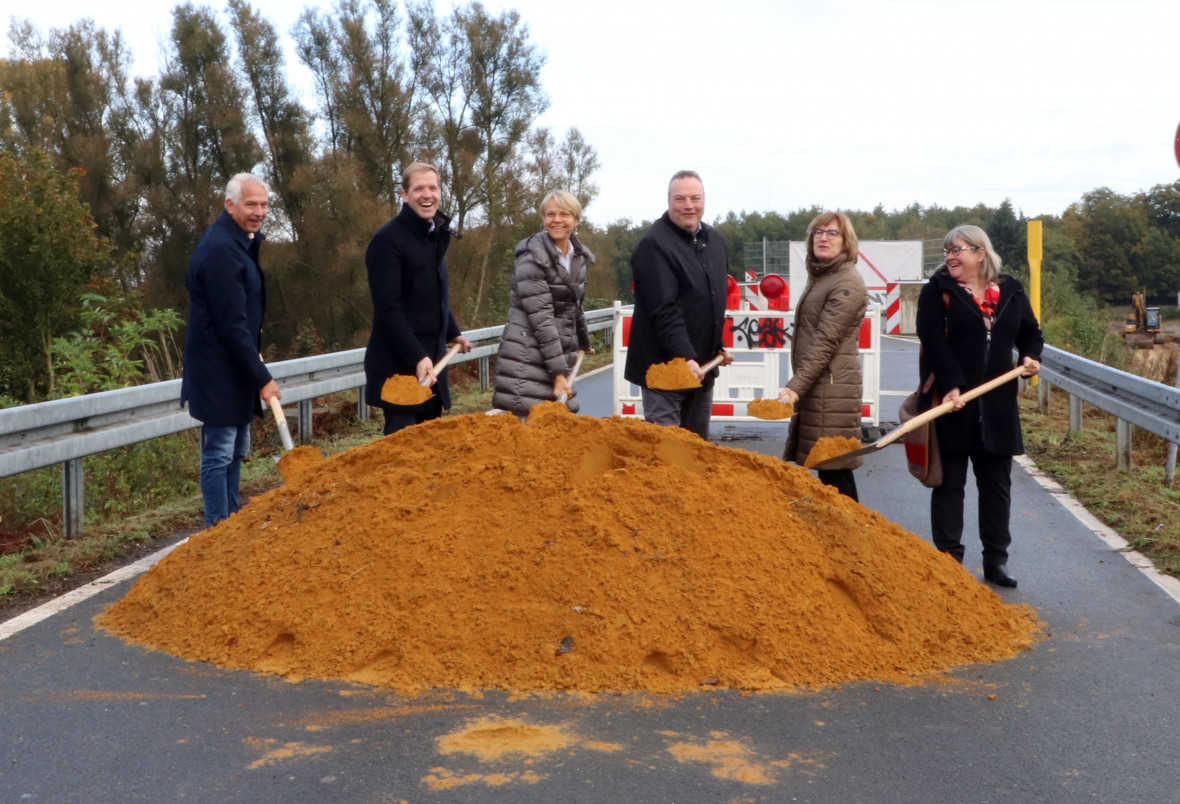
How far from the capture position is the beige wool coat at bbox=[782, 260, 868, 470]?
21.8 ft

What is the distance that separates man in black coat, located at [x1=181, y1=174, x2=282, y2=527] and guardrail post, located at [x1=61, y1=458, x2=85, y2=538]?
3.17ft

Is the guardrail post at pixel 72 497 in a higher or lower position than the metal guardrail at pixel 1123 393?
lower

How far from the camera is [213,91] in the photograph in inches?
1845

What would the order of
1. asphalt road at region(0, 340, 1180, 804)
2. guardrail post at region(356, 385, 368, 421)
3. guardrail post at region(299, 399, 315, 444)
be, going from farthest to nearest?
guardrail post at region(356, 385, 368, 421) → guardrail post at region(299, 399, 315, 444) → asphalt road at region(0, 340, 1180, 804)

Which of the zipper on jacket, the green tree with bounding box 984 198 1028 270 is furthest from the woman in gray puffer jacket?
the green tree with bounding box 984 198 1028 270

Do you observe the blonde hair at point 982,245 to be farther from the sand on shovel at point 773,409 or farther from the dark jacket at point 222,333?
the dark jacket at point 222,333

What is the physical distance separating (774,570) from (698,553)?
1.12 ft

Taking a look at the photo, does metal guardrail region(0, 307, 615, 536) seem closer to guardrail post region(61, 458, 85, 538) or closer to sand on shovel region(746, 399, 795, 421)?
guardrail post region(61, 458, 85, 538)

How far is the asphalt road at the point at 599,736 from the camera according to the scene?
363cm

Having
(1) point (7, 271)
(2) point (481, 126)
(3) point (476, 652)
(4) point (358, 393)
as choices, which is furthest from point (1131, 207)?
(3) point (476, 652)

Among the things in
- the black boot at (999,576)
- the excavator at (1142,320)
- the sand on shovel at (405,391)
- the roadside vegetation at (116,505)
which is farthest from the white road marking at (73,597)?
the excavator at (1142,320)

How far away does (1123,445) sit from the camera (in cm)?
941

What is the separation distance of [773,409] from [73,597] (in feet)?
12.8

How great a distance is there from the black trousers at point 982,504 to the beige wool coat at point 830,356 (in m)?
0.51
